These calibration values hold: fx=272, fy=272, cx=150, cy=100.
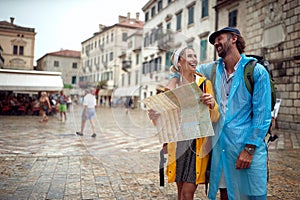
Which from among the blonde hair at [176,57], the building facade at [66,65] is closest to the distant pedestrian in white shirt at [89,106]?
the building facade at [66,65]

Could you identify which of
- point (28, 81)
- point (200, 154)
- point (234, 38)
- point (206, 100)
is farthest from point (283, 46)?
point (28, 81)

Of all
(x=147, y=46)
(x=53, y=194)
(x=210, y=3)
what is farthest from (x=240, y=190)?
(x=210, y=3)

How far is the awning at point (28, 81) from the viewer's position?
12.5 metres

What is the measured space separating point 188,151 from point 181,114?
460 mm

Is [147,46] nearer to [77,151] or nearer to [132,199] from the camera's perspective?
[132,199]

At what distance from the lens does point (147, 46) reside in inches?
69.4

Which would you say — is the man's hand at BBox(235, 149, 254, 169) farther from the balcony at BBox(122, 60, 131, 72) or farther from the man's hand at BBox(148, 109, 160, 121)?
the balcony at BBox(122, 60, 131, 72)

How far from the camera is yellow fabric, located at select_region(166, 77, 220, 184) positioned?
1695 mm

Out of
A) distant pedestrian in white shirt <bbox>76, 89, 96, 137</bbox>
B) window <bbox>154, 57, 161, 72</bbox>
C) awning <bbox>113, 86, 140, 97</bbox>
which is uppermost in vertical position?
window <bbox>154, 57, 161, 72</bbox>

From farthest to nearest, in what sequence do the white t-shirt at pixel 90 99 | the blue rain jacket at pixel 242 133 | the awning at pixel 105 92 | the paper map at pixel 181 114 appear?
the white t-shirt at pixel 90 99
the awning at pixel 105 92
the blue rain jacket at pixel 242 133
the paper map at pixel 181 114

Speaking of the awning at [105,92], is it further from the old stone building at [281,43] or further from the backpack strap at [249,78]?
the old stone building at [281,43]

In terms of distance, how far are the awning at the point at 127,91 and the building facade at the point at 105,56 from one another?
1.8 inches

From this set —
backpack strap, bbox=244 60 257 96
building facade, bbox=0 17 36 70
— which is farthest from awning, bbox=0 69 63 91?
backpack strap, bbox=244 60 257 96

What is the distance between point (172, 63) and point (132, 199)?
184 cm
